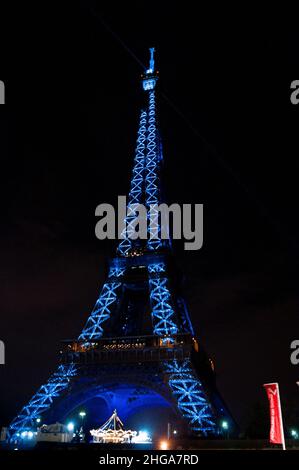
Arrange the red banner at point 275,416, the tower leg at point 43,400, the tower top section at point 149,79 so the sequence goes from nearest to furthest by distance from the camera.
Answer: the red banner at point 275,416, the tower leg at point 43,400, the tower top section at point 149,79

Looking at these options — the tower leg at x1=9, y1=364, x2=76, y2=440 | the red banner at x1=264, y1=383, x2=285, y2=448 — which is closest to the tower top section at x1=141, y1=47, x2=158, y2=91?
the tower leg at x1=9, y1=364, x2=76, y2=440

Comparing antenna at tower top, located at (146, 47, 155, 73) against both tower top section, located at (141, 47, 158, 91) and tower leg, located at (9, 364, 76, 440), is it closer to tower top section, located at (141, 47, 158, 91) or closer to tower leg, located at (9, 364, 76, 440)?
tower top section, located at (141, 47, 158, 91)

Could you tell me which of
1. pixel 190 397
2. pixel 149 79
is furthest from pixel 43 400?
pixel 149 79

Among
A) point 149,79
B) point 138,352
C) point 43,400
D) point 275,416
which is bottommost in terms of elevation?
point 275,416

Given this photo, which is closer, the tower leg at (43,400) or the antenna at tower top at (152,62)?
the tower leg at (43,400)

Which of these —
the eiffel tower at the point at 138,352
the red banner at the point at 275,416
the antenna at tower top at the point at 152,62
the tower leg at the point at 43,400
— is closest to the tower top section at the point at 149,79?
the antenna at tower top at the point at 152,62

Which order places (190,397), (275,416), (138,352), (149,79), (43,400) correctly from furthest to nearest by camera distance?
(149,79) < (138,352) < (43,400) < (190,397) < (275,416)

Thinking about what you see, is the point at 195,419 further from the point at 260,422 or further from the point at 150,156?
the point at 150,156

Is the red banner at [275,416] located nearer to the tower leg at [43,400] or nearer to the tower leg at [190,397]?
the tower leg at [190,397]

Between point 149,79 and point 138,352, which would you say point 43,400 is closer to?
point 138,352
